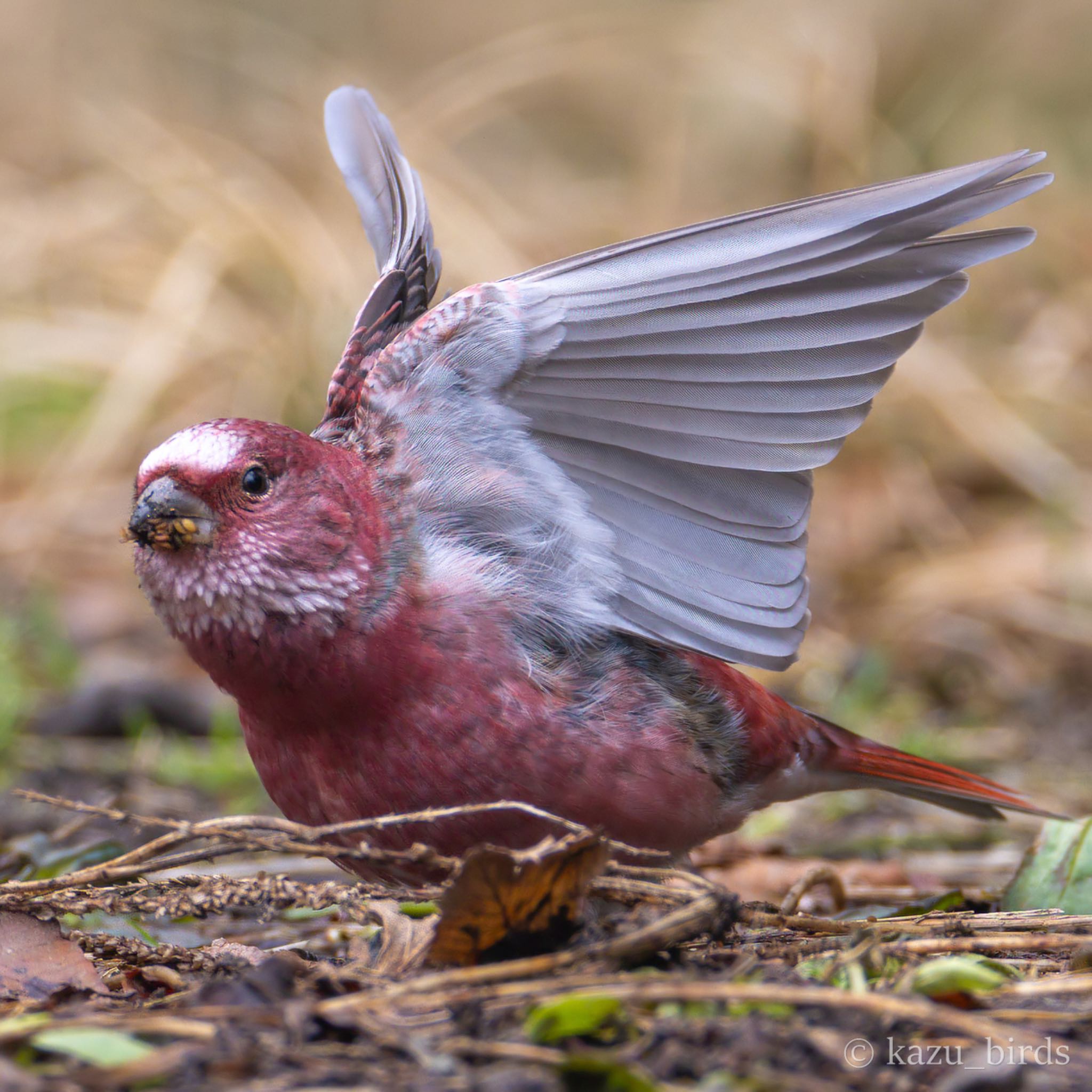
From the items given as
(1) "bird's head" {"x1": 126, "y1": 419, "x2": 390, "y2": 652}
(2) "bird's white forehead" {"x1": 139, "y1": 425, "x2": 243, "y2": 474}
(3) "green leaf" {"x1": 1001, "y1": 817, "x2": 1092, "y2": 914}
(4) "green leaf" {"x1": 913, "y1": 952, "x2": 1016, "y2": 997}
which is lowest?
(4) "green leaf" {"x1": 913, "y1": 952, "x2": 1016, "y2": 997}

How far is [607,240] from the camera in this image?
893cm

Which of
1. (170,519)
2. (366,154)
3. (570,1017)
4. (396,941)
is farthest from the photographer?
(366,154)

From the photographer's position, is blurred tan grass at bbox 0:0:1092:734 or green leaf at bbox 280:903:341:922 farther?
blurred tan grass at bbox 0:0:1092:734

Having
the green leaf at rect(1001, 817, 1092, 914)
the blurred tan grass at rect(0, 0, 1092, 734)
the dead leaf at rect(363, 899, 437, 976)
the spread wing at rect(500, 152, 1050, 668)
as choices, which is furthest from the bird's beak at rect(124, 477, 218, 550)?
the blurred tan grass at rect(0, 0, 1092, 734)

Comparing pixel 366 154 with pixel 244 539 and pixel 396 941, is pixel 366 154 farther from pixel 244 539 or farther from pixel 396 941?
pixel 396 941

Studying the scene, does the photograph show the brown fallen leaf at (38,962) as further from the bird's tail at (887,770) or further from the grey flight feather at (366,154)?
the grey flight feather at (366,154)

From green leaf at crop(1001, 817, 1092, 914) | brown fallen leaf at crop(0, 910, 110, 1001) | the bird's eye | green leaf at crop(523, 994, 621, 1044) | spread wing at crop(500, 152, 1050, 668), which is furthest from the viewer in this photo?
green leaf at crop(1001, 817, 1092, 914)

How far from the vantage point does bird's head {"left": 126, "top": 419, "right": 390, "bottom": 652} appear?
2.65 meters

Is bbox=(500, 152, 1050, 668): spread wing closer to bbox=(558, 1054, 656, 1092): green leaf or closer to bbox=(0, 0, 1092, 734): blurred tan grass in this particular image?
Answer: bbox=(558, 1054, 656, 1092): green leaf

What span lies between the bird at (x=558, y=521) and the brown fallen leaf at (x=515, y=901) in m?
0.41

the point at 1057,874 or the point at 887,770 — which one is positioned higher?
the point at 887,770

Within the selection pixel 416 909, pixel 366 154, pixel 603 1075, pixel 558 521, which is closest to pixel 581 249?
pixel 366 154

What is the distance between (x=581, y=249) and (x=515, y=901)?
7.34 meters

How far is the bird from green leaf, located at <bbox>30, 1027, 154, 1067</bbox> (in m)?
0.87
